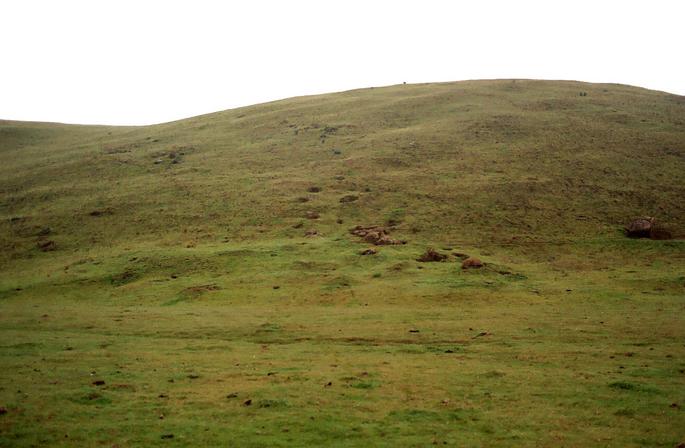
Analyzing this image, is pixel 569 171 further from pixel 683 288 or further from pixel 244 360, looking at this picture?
pixel 244 360

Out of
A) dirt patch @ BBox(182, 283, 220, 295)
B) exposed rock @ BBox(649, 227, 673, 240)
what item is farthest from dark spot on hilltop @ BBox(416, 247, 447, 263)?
exposed rock @ BBox(649, 227, 673, 240)

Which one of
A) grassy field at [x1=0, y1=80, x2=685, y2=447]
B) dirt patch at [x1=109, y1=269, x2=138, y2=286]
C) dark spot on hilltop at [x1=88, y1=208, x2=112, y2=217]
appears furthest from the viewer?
dark spot on hilltop at [x1=88, y1=208, x2=112, y2=217]

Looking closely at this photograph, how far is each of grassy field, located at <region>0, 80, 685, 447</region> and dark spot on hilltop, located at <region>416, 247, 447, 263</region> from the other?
0.67 meters

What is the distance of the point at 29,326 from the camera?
2327 cm

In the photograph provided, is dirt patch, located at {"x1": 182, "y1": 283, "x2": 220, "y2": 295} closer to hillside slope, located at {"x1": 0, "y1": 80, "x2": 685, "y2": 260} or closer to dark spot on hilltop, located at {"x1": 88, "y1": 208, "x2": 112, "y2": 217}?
hillside slope, located at {"x1": 0, "y1": 80, "x2": 685, "y2": 260}

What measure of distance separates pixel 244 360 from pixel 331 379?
337 cm

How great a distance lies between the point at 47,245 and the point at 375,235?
19269mm

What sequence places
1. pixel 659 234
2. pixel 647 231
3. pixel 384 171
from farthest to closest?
pixel 384 171, pixel 647 231, pixel 659 234

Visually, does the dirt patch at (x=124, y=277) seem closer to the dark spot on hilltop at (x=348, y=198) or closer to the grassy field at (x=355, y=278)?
the grassy field at (x=355, y=278)

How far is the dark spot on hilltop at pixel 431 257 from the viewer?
3125cm

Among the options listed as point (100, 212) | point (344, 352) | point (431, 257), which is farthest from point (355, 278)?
point (100, 212)

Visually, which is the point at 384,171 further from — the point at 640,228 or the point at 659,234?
the point at 659,234

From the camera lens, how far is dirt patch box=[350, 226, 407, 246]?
3372 centimetres

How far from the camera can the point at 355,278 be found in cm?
2891
